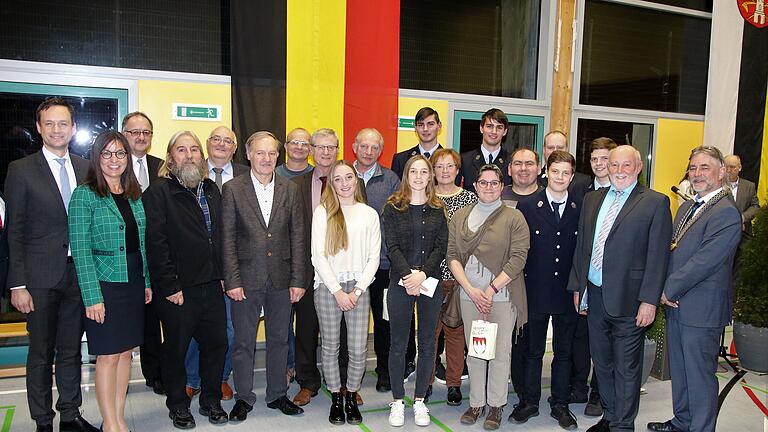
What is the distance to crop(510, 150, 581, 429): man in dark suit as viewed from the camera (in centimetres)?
336

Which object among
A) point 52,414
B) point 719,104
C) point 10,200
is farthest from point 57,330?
point 719,104

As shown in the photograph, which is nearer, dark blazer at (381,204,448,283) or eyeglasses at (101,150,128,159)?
eyeglasses at (101,150,128,159)

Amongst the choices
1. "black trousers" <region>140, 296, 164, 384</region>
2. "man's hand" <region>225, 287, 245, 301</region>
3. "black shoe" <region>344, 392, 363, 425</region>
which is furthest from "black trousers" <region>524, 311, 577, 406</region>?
"black trousers" <region>140, 296, 164, 384</region>

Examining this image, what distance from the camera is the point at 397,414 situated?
3395mm

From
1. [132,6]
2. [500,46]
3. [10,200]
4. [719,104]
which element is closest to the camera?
[10,200]

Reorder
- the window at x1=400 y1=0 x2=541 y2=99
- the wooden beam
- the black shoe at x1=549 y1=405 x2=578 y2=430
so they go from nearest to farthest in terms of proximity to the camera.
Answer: the black shoe at x1=549 y1=405 x2=578 y2=430 → the window at x1=400 y1=0 x2=541 y2=99 → the wooden beam

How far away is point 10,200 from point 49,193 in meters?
0.19

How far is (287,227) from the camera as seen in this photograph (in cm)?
338

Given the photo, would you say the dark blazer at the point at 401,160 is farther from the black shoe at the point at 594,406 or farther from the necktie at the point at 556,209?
the black shoe at the point at 594,406

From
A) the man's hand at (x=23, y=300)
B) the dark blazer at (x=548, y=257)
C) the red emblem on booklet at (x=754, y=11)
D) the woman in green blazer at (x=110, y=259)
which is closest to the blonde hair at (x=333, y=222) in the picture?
the woman in green blazer at (x=110, y=259)

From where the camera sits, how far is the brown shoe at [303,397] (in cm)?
365

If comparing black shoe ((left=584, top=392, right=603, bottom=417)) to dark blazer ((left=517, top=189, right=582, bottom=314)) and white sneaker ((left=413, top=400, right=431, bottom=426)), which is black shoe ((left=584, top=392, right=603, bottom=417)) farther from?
white sneaker ((left=413, top=400, right=431, bottom=426))

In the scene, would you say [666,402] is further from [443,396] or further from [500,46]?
[500,46]

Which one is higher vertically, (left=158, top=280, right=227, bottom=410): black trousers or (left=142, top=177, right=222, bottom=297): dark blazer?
(left=142, top=177, right=222, bottom=297): dark blazer
